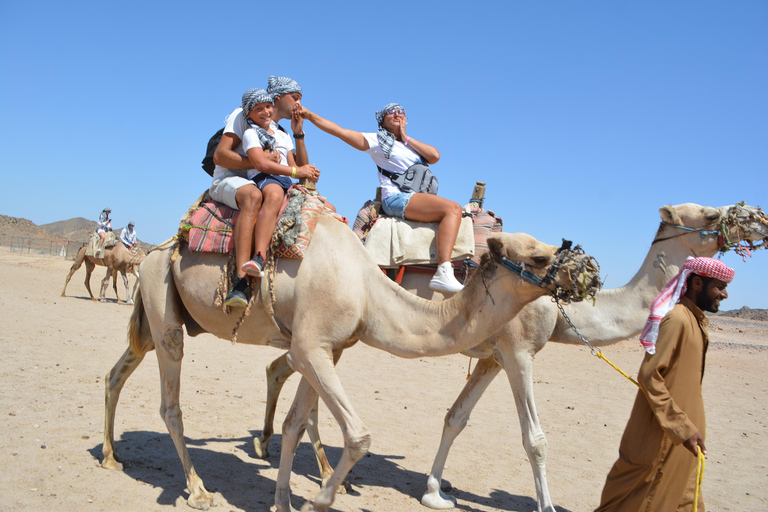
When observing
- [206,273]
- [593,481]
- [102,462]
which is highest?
[206,273]

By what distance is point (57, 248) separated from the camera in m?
53.4

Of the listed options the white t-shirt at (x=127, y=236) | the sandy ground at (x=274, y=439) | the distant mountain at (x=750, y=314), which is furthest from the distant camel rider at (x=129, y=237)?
the distant mountain at (x=750, y=314)

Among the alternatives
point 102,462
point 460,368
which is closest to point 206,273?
point 102,462

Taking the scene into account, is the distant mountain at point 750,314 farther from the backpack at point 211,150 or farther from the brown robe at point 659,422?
the backpack at point 211,150

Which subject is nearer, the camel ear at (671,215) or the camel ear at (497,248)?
the camel ear at (497,248)

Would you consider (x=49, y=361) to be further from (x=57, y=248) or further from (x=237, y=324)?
(x=57, y=248)

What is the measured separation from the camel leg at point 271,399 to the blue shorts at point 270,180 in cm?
214

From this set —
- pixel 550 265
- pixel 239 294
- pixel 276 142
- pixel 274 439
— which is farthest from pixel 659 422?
pixel 274 439

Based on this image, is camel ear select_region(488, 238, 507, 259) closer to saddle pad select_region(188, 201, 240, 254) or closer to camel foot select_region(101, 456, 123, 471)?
saddle pad select_region(188, 201, 240, 254)

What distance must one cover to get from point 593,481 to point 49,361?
7896 mm

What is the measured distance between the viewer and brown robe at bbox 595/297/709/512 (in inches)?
147

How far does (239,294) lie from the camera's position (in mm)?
4434

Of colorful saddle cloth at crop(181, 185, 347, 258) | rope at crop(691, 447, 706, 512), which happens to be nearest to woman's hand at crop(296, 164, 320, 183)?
colorful saddle cloth at crop(181, 185, 347, 258)

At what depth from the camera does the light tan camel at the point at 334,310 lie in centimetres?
390
